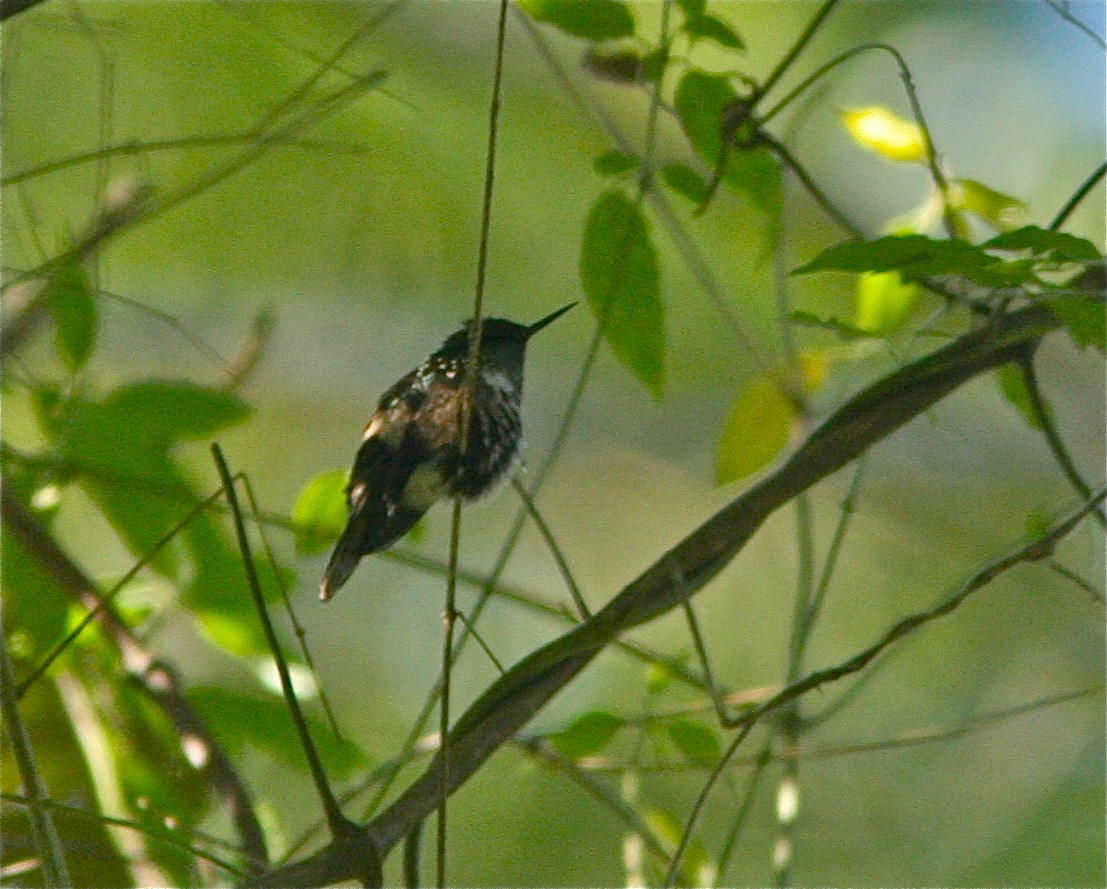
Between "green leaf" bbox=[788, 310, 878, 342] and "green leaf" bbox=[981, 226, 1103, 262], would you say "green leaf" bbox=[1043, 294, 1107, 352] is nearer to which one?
"green leaf" bbox=[981, 226, 1103, 262]

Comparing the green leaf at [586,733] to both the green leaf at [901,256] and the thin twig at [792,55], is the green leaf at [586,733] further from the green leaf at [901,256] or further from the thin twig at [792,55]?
the thin twig at [792,55]

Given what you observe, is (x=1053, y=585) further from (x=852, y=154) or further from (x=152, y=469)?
(x=152, y=469)

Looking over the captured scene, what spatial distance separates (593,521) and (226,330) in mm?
2059

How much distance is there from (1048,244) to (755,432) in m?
0.99

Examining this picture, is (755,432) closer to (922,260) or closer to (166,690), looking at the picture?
(922,260)

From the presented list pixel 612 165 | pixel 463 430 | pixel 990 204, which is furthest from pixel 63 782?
pixel 990 204

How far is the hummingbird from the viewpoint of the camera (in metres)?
1.94

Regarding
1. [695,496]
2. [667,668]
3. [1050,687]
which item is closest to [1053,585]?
[1050,687]

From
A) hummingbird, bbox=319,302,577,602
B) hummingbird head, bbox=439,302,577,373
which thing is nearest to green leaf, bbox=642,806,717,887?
hummingbird, bbox=319,302,577,602

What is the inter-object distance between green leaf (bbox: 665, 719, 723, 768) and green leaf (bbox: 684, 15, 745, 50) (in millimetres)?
913

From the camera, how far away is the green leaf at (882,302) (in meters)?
2.02

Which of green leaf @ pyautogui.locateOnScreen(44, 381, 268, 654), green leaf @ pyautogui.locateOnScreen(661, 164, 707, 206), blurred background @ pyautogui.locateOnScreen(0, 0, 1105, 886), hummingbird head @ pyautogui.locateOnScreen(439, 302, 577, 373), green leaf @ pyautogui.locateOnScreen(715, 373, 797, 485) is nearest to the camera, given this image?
green leaf @ pyautogui.locateOnScreen(661, 164, 707, 206)

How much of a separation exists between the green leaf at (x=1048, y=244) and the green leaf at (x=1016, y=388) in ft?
1.48

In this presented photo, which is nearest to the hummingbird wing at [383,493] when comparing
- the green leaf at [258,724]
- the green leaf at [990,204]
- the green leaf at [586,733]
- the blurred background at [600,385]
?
the green leaf at [258,724]
